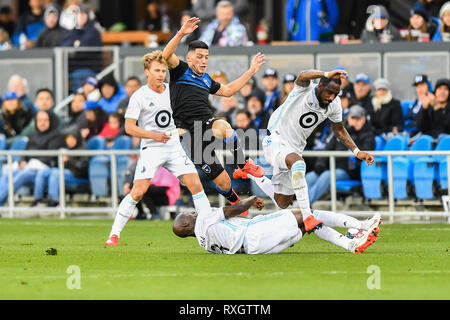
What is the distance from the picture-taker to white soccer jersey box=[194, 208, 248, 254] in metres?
12.4

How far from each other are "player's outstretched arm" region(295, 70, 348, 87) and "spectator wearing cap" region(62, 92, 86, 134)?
25.6 feet

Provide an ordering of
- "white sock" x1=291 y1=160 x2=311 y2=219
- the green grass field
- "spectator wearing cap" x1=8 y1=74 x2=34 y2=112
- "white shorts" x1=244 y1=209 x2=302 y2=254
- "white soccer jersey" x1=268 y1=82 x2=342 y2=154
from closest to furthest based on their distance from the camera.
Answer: the green grass field
"white shorts" x1=244 y1=209 x2=302 y2=254
"white sock" x1=291 y1=160 x2=311 y2=219
"white soccer jersey" x1=268 y1=82 x2=342 y2=154
"spectator wearing cap" x1=8 y1=74 x2=34 y2=112

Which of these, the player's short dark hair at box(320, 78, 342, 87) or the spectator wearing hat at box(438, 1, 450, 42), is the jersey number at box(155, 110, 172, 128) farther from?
the spectator wearing hat at box(438, 1, 450, 42)

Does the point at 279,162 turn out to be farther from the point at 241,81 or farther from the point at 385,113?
the point at 385,113

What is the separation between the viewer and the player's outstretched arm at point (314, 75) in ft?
42.1

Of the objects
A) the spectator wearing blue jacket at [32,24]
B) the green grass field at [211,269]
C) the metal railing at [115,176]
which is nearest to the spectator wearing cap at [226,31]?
the metal railing at [115,176]

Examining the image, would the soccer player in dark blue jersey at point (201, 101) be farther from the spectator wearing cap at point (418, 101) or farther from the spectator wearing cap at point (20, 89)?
the spectator wearing cap at point (20, 89)

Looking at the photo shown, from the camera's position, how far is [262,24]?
24.8 metres

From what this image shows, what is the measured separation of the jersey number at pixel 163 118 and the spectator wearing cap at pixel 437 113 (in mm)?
5501

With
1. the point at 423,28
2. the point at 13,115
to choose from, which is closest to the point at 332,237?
the point at 423,28

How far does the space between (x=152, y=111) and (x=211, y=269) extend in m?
3.26

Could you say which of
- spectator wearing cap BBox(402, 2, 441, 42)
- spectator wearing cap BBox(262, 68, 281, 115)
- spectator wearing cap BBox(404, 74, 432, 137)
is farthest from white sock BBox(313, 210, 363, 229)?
spectator wearing cap BBox(402, 2, 441, 42)

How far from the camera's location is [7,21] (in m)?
27.5
